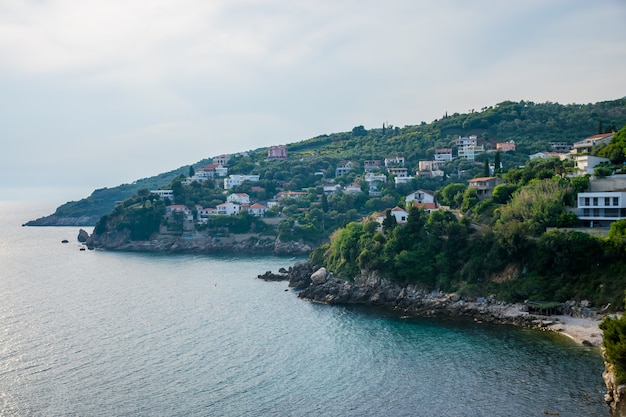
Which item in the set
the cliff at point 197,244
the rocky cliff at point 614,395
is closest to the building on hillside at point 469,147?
the cliff at point 197,244

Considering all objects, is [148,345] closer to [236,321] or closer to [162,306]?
[236,321]

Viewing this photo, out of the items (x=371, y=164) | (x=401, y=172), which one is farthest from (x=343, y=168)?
(x=401, y=172)

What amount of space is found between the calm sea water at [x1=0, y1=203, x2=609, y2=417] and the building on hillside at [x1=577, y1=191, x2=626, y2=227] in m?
10.3

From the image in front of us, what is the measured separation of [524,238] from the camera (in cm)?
3422

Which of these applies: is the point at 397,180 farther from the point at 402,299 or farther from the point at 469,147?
the point at 402,299

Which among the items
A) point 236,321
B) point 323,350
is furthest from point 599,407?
point 236,321

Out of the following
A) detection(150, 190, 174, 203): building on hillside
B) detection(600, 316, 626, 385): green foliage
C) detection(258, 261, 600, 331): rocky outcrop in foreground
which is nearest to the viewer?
detection(600, 316, 626, 385): green foliage

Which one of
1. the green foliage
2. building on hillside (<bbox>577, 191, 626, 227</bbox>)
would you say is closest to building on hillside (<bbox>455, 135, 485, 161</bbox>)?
building on hillside (<bbox>577, 191, 626, 227</bbox>)

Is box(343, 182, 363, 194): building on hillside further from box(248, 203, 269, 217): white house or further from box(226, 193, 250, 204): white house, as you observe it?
box(226, 193, 250, 204): white house

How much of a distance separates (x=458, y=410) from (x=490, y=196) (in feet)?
87.8

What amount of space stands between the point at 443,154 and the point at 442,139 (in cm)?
978

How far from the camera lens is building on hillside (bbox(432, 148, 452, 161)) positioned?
84.2m

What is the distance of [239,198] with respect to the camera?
80.1 metres

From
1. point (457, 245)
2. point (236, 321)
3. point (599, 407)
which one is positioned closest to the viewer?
point (599, 407)
